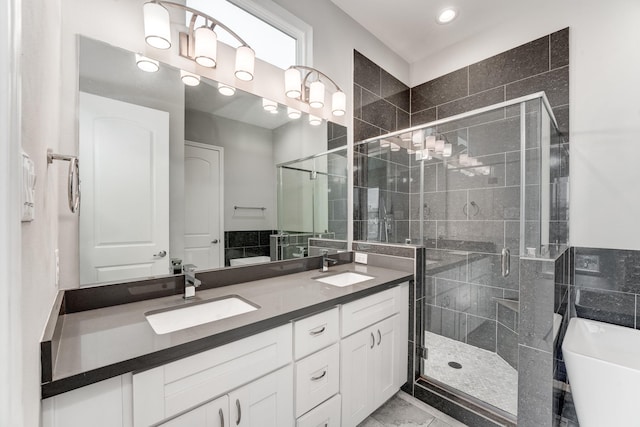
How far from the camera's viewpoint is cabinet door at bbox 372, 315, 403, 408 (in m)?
1.67

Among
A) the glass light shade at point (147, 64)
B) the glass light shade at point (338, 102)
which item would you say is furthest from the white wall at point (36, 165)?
the glass light shade at point (338, 102)

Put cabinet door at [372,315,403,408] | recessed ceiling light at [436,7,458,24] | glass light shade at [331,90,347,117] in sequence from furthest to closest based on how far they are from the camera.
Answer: recessed ceiling light at [436,7,458,24] < glass light shade at [331,90,347,117] < cabinet door at [372,315,403,408]

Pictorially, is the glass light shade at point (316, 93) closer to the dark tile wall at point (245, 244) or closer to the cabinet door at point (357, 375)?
the dark tile wall at point (245, 244)

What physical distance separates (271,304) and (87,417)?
0.68 meters

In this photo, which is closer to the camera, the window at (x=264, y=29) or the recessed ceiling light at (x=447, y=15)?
the window at (x=264, y=29)

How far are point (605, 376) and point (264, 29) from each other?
284cm

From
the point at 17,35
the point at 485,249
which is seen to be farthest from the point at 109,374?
the point at 485,249

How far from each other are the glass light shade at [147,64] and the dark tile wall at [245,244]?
2.97 feet

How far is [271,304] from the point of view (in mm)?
1282

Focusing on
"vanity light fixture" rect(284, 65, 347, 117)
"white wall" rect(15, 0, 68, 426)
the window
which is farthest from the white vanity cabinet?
the window

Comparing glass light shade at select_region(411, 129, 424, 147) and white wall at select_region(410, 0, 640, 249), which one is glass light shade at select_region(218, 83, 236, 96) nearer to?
Answer: glass light shade at select_region(411, 129, 424, 147)

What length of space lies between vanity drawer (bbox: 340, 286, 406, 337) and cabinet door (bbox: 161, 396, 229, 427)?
645mm

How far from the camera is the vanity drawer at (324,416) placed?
1.26 metres

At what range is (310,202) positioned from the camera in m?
2.16
